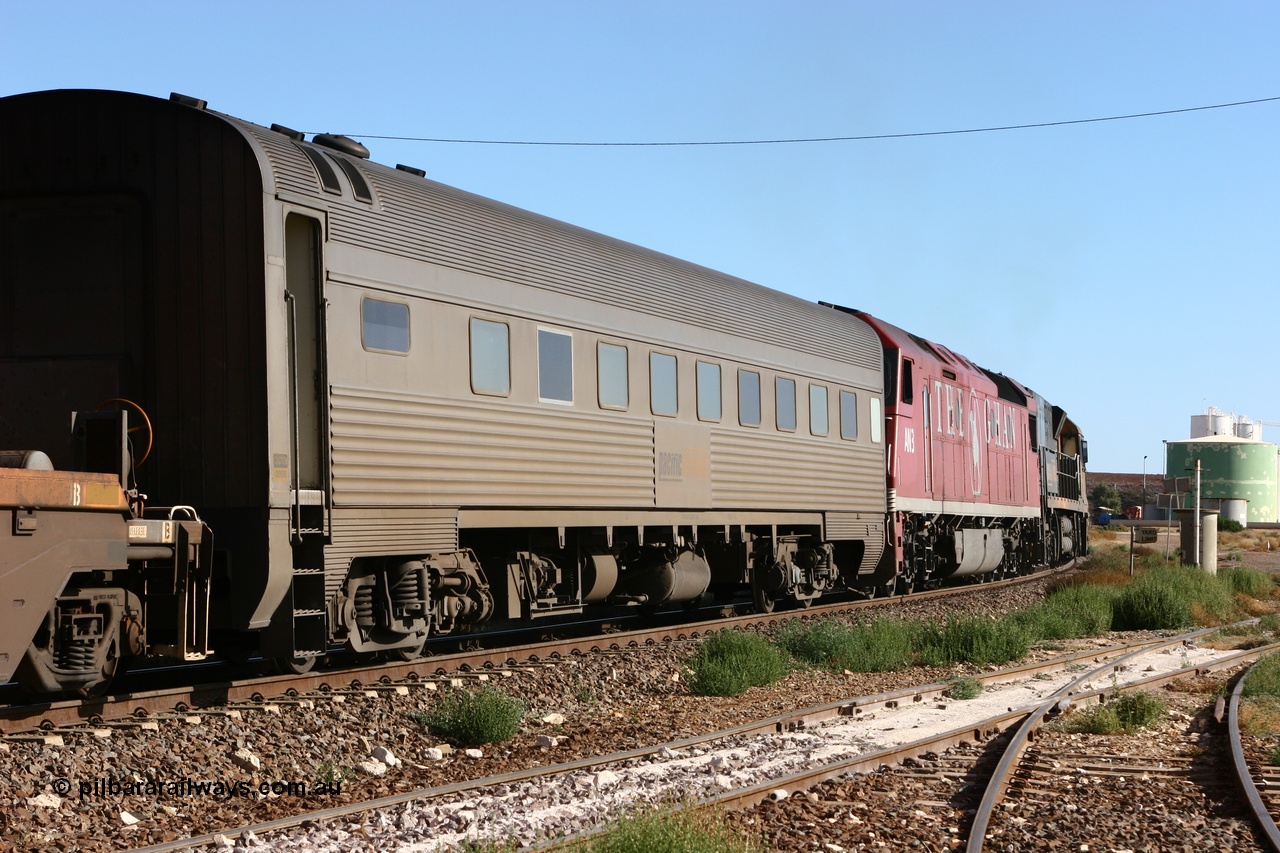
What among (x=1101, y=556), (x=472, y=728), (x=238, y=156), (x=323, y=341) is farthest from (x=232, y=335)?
(x=1101, y=556)

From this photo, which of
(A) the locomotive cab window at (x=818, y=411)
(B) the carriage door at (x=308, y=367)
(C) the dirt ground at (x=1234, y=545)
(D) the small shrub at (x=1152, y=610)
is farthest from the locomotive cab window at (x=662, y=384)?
(C) the dirt ground at (x=1234, y=545)

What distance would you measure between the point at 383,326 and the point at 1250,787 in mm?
6794

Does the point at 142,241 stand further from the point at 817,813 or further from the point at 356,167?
the point at 817,813

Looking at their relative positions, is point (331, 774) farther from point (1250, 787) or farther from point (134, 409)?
point (1250, 787)

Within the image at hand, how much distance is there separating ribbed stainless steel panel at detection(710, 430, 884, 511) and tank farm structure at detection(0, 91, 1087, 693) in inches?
29.1

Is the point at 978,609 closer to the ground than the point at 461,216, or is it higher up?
closer to the ground

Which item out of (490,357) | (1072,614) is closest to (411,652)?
(490,357)

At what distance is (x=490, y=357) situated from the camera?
11.4 meters

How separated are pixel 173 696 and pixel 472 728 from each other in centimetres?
203

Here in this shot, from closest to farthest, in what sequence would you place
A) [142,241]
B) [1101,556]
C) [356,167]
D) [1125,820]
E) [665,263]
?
[1125,820] → [142,241] → [356,167] → [665,263] → [1101,556]

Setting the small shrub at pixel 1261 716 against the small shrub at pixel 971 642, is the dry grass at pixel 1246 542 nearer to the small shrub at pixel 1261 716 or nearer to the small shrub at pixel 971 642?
the small shrub at pixel 971 642

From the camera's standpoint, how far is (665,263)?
587 inches

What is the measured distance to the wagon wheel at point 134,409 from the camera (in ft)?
29.0

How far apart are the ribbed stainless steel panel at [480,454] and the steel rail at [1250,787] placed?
5.90 metres
